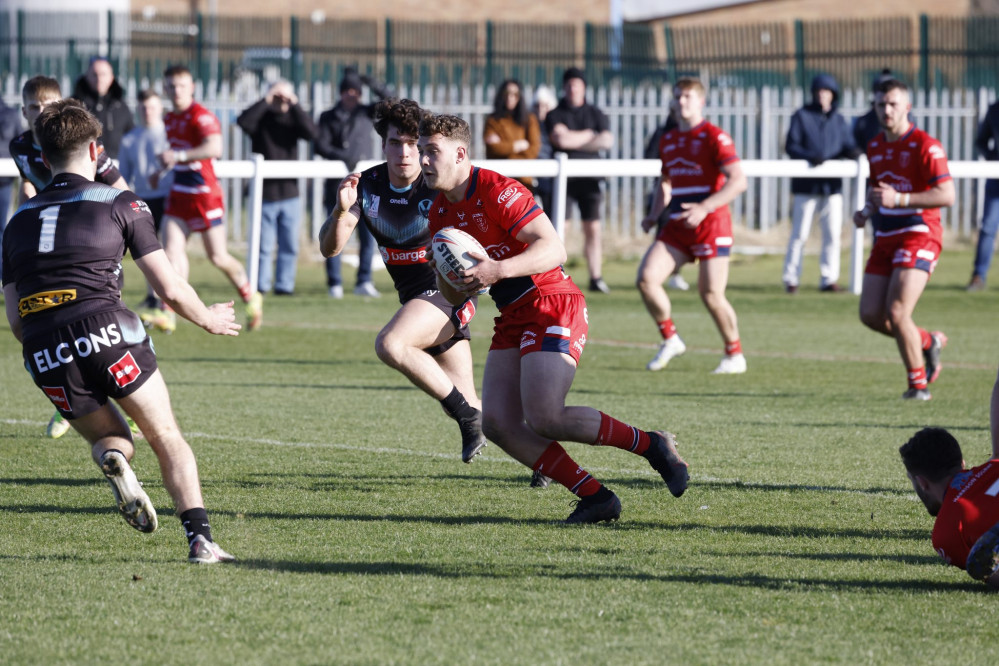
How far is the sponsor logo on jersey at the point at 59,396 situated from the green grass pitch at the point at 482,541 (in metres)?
0.60

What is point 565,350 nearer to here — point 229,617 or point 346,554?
point 346,554

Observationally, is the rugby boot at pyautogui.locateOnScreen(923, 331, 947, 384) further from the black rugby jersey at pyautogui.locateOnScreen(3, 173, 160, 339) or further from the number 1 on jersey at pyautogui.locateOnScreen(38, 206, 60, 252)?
the number 1 on jersey at pyautogui.locateOnScreen(38, 206, 60, 252)

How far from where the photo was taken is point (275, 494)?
6.95 m

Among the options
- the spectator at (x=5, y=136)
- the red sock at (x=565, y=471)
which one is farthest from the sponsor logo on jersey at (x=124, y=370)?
the spectator at (x=5, y=136)

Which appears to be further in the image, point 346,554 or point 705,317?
point 705,317

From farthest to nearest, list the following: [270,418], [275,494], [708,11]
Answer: [708,11], [270,418], [275,494]

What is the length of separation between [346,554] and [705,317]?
10531mm

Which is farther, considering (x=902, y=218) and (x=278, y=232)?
(x=278, y=232)

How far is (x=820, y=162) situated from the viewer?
17625 mm

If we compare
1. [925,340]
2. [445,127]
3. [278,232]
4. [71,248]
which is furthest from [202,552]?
[278,232]

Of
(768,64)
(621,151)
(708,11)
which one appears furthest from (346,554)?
(708,11)

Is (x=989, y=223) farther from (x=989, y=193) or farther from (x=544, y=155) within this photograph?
(x=544, y=155)

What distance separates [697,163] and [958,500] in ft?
21.6

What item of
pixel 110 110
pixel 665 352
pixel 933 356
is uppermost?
pixel 110 110
